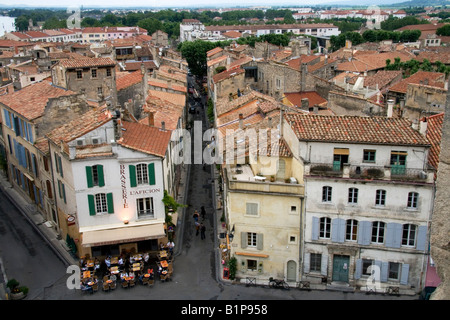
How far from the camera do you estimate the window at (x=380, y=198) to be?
28219 millimetres

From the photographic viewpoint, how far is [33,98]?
4241cm

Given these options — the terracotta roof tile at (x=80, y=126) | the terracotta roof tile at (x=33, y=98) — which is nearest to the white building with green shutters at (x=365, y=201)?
the terracotta roof tile at (x=80, y=126)

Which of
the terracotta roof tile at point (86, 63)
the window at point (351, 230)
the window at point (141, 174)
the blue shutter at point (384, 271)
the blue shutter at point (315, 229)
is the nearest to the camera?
the window at point (351, 230)

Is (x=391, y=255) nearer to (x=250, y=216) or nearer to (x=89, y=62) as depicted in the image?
(x=250, y=216)

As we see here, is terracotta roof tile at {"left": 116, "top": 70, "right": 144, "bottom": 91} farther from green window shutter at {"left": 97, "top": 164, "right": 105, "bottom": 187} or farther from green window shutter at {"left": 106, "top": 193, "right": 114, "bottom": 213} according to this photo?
green window shutter at {"left": 106, "top": 193, "right": 114, "bottom": 213}

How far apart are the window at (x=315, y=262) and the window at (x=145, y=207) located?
11.6 m

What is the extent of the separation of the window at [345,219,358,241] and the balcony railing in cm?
293

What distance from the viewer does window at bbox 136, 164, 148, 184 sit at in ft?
107

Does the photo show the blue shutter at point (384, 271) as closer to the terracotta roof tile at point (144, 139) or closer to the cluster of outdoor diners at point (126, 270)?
the cluster of outdoor diners at point (126, 270)

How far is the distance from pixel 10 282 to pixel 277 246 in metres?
16.7

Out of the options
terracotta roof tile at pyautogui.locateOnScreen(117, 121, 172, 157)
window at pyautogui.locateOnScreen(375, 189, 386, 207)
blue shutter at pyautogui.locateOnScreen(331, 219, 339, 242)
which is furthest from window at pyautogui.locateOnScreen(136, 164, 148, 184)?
window at pyautogui.locateOnScreen(375, 189, 386, 207)

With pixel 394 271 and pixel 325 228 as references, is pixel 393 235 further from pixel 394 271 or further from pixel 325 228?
pixel 325 228

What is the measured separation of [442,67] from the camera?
78.4 m

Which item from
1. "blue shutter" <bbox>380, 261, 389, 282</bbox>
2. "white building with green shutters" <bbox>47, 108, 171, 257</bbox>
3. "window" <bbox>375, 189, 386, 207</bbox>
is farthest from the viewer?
"white building with green shutters" <bbox>47, 108, 171, 257</bbox>
